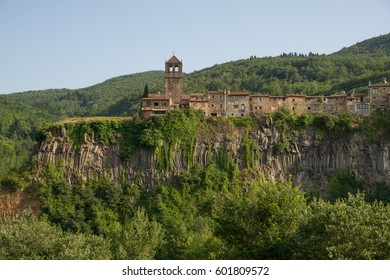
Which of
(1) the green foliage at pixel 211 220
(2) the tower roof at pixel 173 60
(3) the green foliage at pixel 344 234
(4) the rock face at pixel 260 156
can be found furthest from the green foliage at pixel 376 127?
(3) the green foliage at pixel 344 234

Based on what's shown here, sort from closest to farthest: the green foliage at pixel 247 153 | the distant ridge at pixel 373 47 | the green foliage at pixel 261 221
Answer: the green foliage at pixel 261 221
the green foliage at pixel 247 153
the distant ridge at pixel 373 47

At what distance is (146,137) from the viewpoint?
237ft

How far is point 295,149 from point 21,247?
43.0 m

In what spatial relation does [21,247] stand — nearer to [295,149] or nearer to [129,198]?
[129,198]

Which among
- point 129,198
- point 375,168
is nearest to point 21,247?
point 129,198

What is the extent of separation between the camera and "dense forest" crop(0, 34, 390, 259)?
3550 cm

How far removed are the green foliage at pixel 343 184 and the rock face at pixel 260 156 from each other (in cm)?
65

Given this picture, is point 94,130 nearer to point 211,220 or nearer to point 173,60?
point 173,60

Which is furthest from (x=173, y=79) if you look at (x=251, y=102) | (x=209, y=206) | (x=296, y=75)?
(x=296, y=75)

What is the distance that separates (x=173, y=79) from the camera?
79250mm

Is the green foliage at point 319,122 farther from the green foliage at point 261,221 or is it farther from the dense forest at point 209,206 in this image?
the green foliage at point 261,221

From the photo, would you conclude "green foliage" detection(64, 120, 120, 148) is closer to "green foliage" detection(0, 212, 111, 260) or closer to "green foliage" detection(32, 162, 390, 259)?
"green foliage" detection(32, 162, 390, 259)

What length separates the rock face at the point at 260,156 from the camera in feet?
236

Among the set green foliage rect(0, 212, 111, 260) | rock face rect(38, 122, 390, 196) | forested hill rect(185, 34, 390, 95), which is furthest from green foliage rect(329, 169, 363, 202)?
green foliage rect(0, 212, 111, 260)
